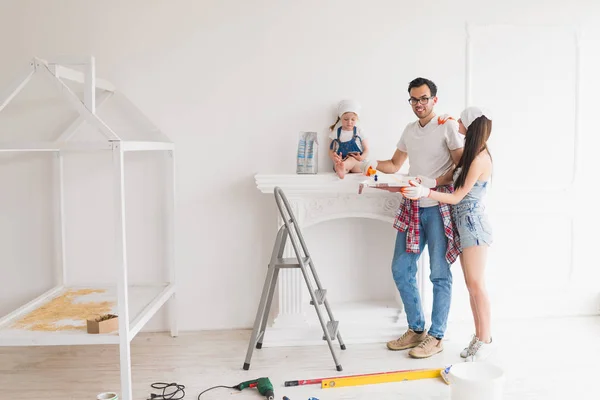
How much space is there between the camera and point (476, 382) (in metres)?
2.51

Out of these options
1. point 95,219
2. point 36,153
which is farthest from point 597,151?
point 36,153

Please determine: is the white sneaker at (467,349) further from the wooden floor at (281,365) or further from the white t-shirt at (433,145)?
the white t-shirt at (433,145)

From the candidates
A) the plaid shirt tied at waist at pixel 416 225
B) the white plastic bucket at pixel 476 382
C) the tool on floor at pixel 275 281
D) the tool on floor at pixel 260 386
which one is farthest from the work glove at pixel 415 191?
the tool on floor at pixel 260 386

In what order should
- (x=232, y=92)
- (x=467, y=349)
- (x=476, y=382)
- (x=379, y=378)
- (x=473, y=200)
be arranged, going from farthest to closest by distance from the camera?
(x=232, y=92) → (x=467, y=349) → (x=473, y=200) → (x=379, y=378) → (x=476, y=382)

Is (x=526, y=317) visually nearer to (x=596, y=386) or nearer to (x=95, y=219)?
(x=596, y=386)

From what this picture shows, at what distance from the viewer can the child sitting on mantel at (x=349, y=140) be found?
369 cm

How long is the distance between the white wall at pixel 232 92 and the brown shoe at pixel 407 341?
25.3 inches

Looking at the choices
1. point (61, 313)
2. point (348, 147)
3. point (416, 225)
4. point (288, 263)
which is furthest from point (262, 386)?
point (348, 147)

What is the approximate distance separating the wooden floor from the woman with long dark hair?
0.24 meters

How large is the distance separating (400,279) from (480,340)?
559 millimetres

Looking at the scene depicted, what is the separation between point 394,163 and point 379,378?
1.33 metres

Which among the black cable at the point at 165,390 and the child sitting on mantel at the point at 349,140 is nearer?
the black cable at the point at 165,390

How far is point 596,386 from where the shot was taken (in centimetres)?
301

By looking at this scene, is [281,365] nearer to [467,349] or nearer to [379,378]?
[379,378]
